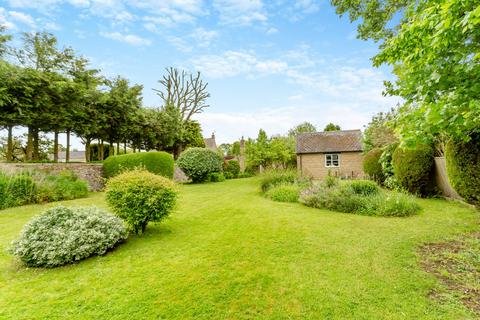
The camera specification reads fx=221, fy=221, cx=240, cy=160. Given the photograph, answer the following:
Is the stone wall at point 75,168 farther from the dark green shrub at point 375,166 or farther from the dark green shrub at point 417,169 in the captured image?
the dark green shrub at point 375,166

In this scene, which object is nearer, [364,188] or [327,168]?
[364,188]

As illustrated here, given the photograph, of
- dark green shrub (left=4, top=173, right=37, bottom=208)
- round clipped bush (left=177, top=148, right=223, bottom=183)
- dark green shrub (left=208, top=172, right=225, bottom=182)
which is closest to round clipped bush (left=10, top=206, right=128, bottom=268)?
dark green shrub (left=4, top=173, right=37, bottom=208)

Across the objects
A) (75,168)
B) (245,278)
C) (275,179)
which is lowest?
(245,278)

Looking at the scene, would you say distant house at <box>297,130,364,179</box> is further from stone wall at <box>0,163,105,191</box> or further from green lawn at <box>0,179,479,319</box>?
stone wall at <box>0,163,105,191</box>

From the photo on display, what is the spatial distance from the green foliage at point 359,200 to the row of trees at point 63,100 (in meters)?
13.4

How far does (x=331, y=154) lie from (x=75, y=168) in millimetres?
19414

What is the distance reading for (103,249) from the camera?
399 centimetres

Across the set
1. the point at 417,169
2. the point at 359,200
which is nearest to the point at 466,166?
the point at 359,200

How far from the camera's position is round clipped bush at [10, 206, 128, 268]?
3.59 meters

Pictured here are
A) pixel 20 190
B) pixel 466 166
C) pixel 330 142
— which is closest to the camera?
pixel 466 166

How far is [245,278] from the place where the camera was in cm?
309

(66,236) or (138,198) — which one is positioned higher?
(138,198)

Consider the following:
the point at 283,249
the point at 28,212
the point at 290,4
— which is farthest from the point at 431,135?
the point at 28,212

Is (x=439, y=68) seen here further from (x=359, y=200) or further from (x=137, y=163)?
(x=137, y=163)
